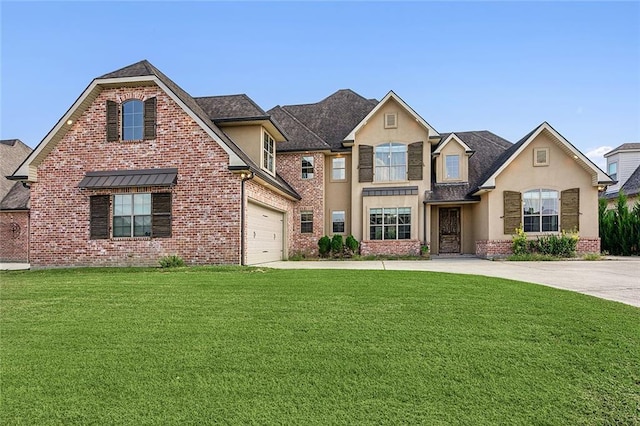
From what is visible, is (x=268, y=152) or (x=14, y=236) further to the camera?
(x=14, y=236)

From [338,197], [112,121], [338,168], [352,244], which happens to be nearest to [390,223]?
[352,244]

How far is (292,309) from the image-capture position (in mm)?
5438

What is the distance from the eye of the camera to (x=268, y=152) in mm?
16578

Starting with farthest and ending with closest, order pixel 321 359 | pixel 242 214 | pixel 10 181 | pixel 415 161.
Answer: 1. pixel 10 181
2. pixel 415 161
3. pixel 242 214
4. pixel 321 359

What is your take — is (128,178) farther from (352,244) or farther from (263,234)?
(352,244)

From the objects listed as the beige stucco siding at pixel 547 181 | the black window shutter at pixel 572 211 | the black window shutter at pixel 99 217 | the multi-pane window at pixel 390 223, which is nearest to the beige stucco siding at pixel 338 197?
the multi-pane window at pixel 390 223

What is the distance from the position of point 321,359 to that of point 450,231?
17.7m

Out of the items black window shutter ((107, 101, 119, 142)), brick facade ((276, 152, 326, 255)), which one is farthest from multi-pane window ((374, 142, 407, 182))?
black window shutter ((107, 101, 119, 142))

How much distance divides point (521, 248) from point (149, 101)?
17116 mm

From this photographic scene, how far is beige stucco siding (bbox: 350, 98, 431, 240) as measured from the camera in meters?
18.3

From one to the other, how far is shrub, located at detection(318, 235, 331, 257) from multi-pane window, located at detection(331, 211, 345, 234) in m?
1.17

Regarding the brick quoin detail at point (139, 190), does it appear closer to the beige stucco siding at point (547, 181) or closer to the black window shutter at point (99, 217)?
the black window shutter at point (99, 217)

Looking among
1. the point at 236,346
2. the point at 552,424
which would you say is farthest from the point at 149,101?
the point at 552,424

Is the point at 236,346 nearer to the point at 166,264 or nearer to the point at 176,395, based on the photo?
the point at 176,395
